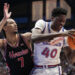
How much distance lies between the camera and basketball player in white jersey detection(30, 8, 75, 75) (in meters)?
4.66

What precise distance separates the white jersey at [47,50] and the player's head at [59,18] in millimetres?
140

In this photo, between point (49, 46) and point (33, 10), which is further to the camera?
point (33, 10)

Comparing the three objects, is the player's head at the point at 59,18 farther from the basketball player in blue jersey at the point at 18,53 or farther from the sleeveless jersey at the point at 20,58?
the sleeveless jersey at the point at 20,58

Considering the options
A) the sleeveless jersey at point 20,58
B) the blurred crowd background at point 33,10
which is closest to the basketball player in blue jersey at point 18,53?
the sleeveless jersey at point 20,58

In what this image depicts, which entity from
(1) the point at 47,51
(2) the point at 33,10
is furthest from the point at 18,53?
(2) the point at 33,10

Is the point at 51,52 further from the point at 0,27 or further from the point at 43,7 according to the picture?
the point at 43,7

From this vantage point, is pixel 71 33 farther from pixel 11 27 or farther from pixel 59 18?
pixel 11 27

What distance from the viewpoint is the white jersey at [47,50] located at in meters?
4.81

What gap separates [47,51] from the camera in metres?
4.82

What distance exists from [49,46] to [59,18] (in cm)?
48

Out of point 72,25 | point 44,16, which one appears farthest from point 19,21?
point 72,25

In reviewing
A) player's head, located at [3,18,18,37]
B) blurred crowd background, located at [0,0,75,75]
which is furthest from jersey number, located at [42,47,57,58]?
blurred crowd background, located at [0,0,75,75]

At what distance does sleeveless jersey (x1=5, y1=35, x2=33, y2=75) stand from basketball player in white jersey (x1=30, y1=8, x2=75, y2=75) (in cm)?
11

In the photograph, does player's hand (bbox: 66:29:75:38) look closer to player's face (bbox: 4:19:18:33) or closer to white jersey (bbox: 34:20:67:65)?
white jersey (bbox: 34:20:67:65)
